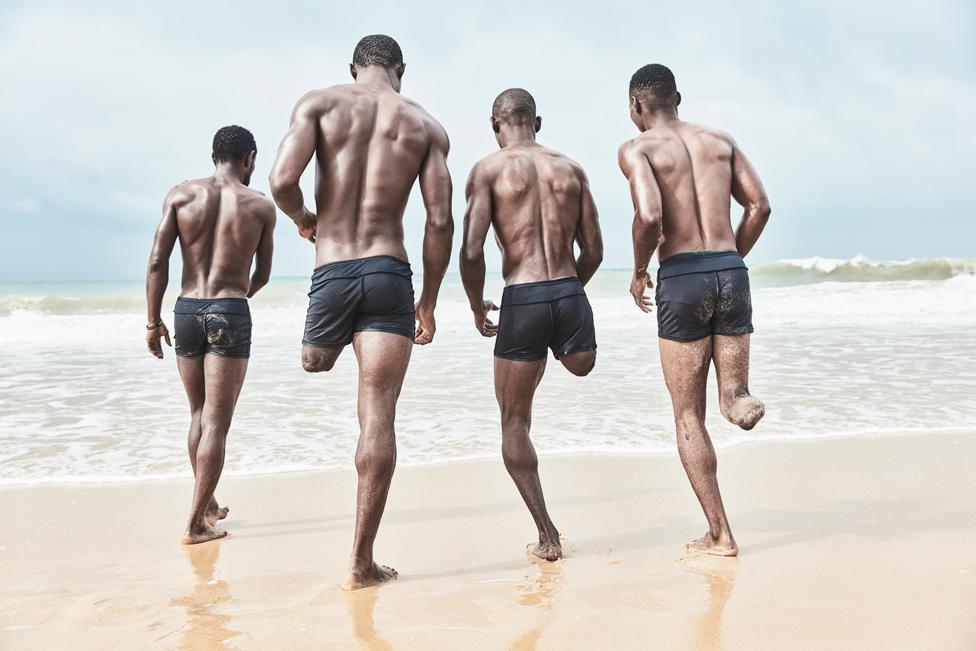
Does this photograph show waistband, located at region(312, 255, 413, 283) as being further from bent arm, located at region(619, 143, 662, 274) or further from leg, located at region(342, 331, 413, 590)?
bent arm, located at region(619, 143, 662, 274)

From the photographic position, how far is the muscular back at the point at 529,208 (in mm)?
4160

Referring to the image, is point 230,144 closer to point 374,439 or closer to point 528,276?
point 528,276

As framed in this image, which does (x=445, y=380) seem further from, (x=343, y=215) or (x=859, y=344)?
(x=859, y=344)

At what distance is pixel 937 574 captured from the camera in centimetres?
355

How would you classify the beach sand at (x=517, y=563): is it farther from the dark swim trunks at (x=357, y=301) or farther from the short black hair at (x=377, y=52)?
the short black hair at (x=377, y=52)

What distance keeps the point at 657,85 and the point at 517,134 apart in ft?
2.57

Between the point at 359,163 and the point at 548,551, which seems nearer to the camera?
the point at 359,163

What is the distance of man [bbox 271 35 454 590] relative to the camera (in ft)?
12.0

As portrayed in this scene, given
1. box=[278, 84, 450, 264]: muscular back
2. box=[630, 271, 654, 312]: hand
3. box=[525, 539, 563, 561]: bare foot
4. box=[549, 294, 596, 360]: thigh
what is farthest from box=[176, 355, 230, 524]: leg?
box=[630, 271, 654, 312]: hand

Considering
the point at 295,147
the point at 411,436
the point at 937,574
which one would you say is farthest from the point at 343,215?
the point at 411,436

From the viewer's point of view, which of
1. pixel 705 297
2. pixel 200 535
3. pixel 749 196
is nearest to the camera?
pixel 705 297

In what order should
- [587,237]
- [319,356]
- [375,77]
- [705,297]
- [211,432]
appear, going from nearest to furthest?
[319,356] → [375,77] → [705,297] → [587,237] → [211,432]

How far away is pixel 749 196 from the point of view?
167 inches

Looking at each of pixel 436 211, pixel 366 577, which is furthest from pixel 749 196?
pixel 366 577
